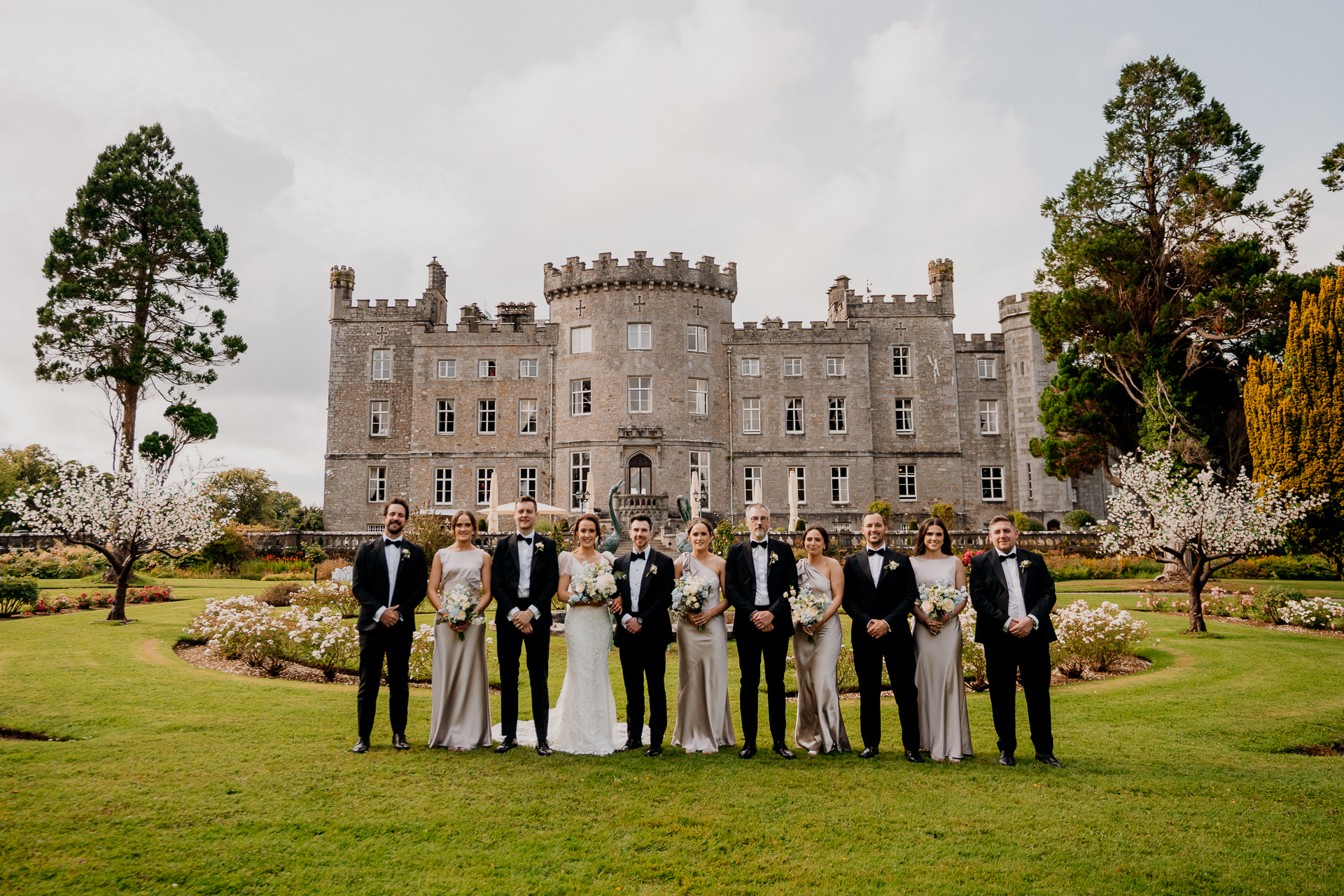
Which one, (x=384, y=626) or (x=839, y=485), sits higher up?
(x=839, y=485)

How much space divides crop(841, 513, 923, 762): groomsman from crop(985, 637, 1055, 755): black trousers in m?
0.68

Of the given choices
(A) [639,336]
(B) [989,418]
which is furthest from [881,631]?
(B) [989,418]

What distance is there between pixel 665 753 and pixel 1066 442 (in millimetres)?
23399

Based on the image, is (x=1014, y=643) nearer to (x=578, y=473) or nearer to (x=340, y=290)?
(x=578, y=473)

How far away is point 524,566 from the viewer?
23.3 feet

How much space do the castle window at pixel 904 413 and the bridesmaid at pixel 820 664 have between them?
29974mm

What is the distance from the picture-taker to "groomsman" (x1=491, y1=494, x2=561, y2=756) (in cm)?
692

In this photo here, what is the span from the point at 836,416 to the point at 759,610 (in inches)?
1149

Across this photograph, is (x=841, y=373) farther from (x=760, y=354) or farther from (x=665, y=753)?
(x=665, y=753)

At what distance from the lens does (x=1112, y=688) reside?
9.92 m

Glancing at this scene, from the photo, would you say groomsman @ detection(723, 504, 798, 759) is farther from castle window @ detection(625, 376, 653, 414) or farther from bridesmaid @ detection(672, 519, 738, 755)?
castle window @ detection(625, 376, 653, 414)

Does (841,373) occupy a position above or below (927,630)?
above

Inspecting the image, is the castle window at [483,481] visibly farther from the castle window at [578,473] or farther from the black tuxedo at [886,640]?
the black tuxedo at [886,640]

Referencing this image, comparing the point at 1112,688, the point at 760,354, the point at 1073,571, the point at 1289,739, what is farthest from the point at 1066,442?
the point at 1289,739
